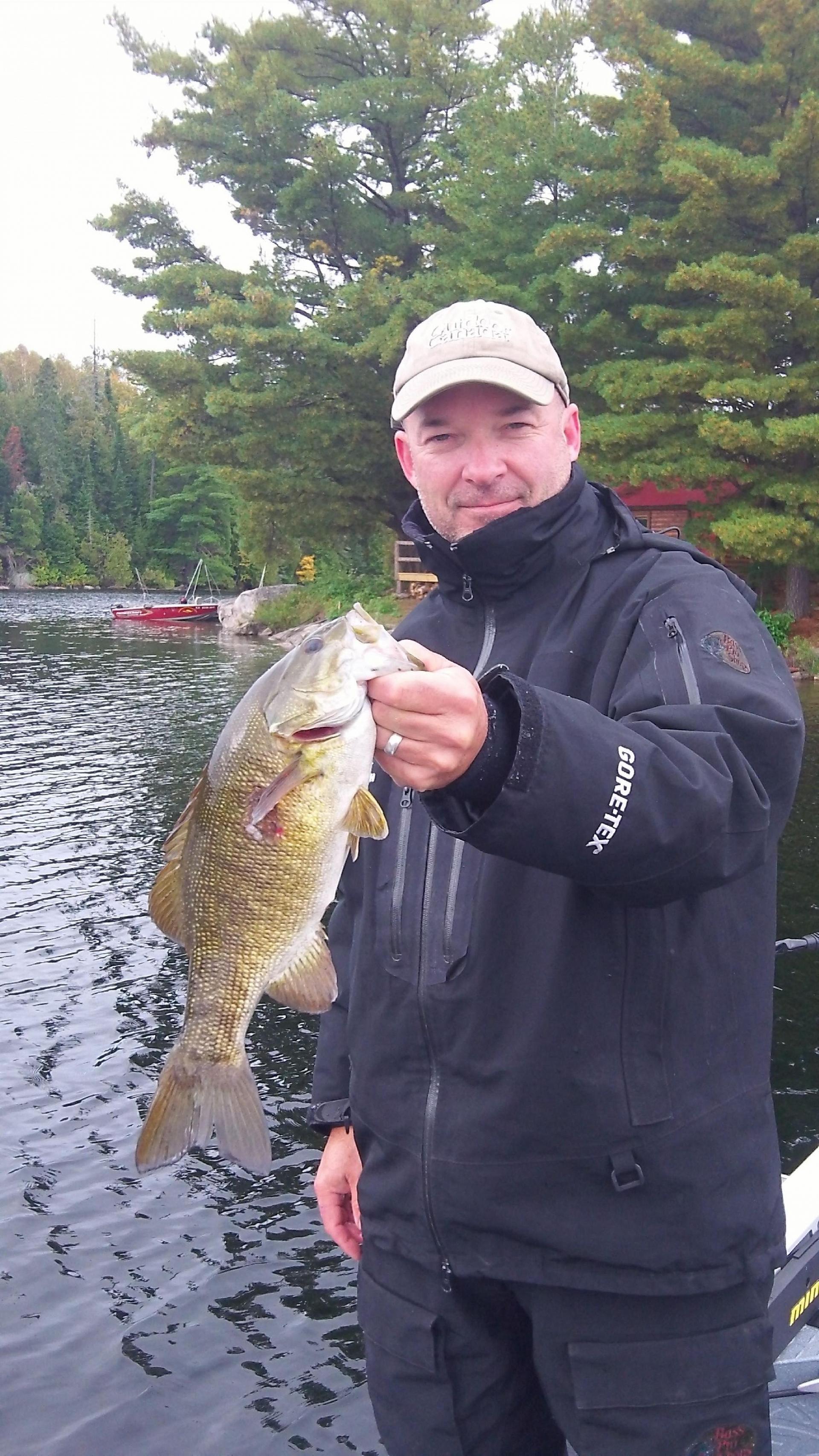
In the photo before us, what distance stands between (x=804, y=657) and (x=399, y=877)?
22.3 meters

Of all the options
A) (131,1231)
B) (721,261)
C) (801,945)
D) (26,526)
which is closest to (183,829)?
(801,945)

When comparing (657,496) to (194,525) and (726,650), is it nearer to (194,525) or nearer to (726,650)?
(726,650)

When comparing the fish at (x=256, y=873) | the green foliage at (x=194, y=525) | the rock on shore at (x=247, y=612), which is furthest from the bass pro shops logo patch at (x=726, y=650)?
the green foliage at (x=194, y=525)

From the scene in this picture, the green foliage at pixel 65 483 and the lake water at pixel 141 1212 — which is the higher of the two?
the green foliage at pixel 65 483

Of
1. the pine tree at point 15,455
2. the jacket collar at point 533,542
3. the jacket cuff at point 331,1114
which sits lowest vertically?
the jacket cuff at point 331,1114

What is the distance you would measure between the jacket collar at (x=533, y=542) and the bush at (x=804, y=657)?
21.3m

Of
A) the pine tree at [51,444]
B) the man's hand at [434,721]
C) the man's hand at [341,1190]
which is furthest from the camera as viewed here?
the pine tree at [51,444]

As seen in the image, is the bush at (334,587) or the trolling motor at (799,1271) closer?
the trolling motor at (799,1271)

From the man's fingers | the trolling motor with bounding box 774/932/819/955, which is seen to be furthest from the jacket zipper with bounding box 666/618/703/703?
the trolling motor with bounding box 774/932/819/955

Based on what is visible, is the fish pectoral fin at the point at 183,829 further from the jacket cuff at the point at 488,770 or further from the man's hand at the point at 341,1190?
the man's hand at the point at 341,1190

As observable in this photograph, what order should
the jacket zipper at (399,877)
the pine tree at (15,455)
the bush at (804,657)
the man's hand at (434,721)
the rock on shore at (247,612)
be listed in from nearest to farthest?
1. the man's hand at (434,721)
2. the jacket zipper at (399,877)
3. the bush at (804,657)
4. the rock on shore at (247,612)
5. the pine tree at (15,455)

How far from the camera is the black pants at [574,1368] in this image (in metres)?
2.06

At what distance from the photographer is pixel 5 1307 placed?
5328mm

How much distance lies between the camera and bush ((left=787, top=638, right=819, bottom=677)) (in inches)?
902
